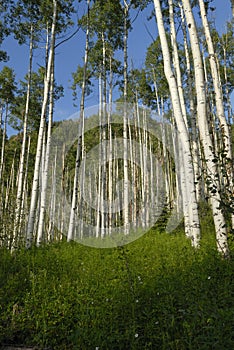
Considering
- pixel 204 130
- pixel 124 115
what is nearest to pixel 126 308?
pixel 204 130

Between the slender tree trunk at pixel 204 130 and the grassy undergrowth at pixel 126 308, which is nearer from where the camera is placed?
the grassy undergrowth at pixel 126 308

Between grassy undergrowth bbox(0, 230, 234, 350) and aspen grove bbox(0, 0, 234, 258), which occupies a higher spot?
aspen grove bbox(0, 0, 234, 258)

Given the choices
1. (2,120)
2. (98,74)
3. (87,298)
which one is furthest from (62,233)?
(87,298)

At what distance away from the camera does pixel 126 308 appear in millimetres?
3758

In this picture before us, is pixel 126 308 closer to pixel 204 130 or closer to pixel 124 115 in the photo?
pixel 204 130

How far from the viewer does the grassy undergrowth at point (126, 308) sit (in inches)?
→ 117

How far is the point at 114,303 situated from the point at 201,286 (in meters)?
1.16

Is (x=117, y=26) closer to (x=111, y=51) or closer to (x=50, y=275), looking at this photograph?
(x=111, y=51)

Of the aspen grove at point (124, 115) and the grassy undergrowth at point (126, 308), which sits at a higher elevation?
the aspen grove at point (124, 115)

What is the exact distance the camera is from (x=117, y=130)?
23.4 meters

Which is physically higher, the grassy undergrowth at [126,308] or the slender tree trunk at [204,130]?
the slender tree trunk at [204,130]

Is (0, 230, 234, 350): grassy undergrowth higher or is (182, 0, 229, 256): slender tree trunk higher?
(182, 0, 229, 256): slender tree trunk

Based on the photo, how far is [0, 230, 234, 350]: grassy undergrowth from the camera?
296cm

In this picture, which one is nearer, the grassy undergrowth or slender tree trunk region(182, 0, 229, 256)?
the grassy undergrowth
